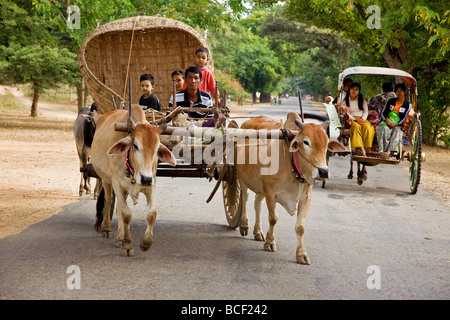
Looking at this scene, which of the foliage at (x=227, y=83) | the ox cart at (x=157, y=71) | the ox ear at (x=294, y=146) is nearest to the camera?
the ox ear at (x=294, y=146)

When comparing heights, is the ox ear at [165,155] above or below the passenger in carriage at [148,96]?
below

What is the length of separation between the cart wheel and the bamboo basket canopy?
4.17 metres

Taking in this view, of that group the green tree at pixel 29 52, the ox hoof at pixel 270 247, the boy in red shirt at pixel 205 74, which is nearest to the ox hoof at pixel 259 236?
the ox hoof at pixel 270 247

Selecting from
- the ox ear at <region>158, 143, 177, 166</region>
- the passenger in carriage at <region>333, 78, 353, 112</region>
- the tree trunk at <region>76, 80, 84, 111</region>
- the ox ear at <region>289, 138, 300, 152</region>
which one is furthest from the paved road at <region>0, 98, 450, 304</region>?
the tree trunk at <region>76, 80, 84, 111</region>

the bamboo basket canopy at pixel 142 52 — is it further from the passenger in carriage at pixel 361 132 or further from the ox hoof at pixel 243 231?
the passenger in carriage at pixel 361 132

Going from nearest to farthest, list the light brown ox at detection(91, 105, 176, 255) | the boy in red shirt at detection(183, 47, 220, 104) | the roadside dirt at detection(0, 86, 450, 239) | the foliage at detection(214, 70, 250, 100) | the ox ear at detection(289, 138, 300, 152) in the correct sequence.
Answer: the light brown ox at detection(91, 105, 176, 255), the ox ear at detection(289, 138, 300, 152), the roadside dirt at detection(0, 86, 450, 239), the boy in red shirt at detection(183, 47, 220, 104), the foliage at detection(214, 70, 250, 100)

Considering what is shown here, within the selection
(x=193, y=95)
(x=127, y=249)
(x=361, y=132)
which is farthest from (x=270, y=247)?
(x=361, y=132)

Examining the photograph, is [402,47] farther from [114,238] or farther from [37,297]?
[37,297]

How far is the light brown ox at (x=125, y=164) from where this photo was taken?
5.21m

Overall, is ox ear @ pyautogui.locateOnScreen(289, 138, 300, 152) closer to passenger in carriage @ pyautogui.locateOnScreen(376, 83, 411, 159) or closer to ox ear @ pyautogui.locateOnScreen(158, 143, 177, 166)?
ox ear @ pyautogui.locateOnScreen(158, 143, 177, 166)

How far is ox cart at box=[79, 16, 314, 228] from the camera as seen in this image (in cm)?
630

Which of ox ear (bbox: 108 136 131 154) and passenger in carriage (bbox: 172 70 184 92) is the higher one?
passenger in carriage (bbox: 172 70 184 92)

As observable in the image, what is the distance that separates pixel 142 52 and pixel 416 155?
540 centimetres

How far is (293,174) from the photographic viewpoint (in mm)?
5746
